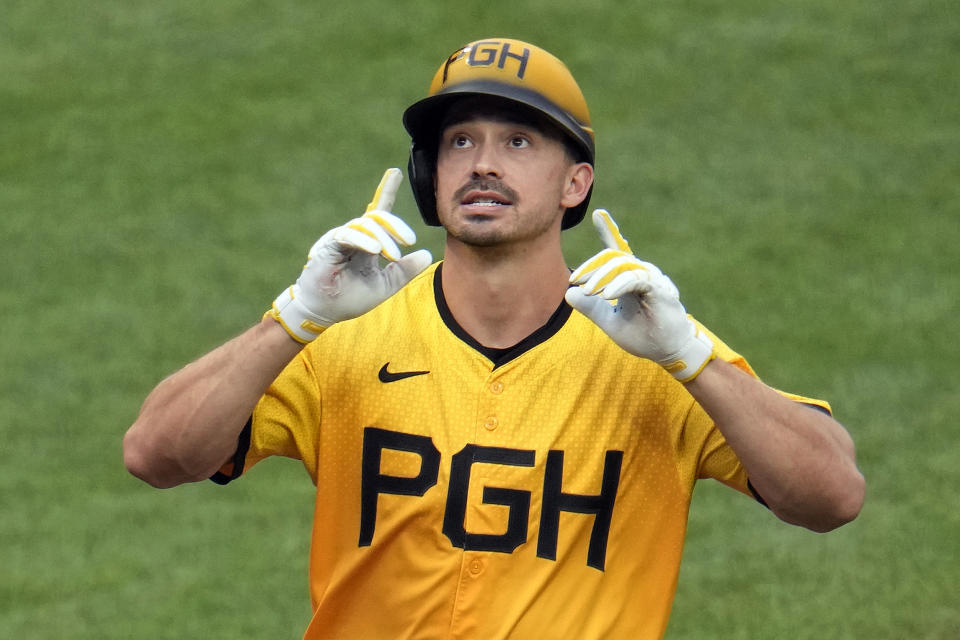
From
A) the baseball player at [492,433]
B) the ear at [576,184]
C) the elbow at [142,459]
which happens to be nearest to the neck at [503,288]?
the baseball player at [492,433]

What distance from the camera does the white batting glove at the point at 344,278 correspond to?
4590 mm

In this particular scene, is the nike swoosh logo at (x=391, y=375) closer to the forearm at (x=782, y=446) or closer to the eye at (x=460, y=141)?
the eye at (x=460, y=141)

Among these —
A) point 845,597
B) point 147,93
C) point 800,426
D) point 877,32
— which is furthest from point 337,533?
point 877,32

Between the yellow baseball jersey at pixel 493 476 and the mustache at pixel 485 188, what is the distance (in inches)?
19.1

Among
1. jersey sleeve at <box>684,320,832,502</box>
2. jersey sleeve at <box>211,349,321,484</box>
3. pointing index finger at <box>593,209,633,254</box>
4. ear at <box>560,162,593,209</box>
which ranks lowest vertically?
jersey sleeve at <box>211,349,321,484</box>

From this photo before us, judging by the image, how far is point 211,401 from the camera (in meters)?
4.67

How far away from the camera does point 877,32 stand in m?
13.9

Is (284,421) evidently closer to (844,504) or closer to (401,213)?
(844,504)

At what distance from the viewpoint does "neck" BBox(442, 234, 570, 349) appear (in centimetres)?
507

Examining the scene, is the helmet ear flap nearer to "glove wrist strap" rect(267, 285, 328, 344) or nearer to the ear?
the ear

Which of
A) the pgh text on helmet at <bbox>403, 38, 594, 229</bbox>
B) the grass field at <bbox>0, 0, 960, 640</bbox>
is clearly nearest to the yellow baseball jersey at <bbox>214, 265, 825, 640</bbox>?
the pgh text on helmet at <bbox>403, 38, 594, 229</bbox>

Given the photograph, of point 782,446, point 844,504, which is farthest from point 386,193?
point 844,504

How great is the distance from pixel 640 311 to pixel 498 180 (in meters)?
0.65

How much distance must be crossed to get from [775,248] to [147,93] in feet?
17.4
